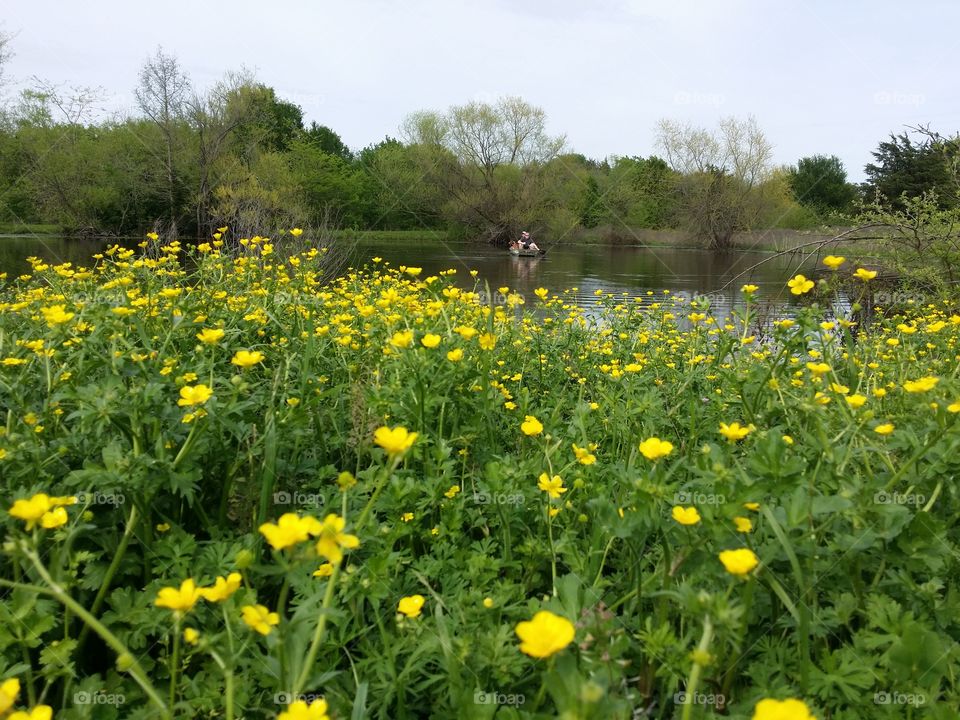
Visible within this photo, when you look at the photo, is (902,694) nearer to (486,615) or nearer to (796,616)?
(796,616)

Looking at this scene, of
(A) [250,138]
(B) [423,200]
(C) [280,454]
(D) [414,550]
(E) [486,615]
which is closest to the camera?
(E) [486,615]

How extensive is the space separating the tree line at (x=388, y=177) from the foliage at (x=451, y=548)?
12.7 metres

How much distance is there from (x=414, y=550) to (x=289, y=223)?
51.8ft

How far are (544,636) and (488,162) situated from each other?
39.8 meters

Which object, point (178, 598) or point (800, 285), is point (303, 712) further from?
point (800, 285)

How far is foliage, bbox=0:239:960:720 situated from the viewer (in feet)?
3.58

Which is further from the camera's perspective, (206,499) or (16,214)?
(16,214)

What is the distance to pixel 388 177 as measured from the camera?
136ft

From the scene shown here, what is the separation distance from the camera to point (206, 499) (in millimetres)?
1887

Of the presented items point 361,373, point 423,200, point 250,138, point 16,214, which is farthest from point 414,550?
point 423,200

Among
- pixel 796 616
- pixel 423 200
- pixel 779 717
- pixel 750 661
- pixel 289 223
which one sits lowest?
pixel 750 661

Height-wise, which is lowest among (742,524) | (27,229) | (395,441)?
(742,524)

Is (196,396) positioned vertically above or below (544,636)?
above

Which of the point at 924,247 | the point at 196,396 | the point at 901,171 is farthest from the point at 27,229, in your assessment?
the point at 901,171
